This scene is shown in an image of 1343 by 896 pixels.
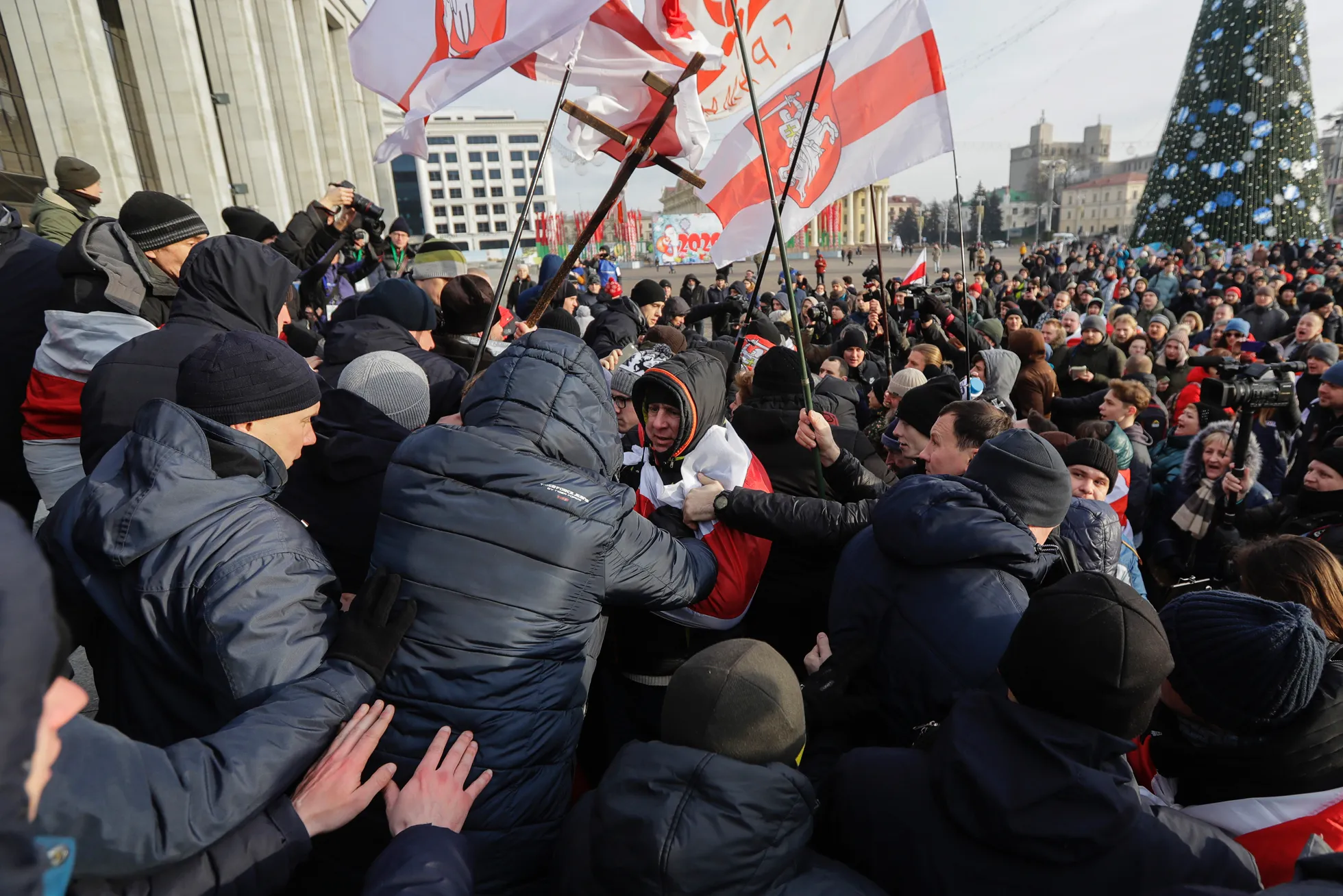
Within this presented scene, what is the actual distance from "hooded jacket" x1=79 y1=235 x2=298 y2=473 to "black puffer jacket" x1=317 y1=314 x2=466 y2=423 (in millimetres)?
460

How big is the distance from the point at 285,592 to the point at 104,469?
1.45 ft

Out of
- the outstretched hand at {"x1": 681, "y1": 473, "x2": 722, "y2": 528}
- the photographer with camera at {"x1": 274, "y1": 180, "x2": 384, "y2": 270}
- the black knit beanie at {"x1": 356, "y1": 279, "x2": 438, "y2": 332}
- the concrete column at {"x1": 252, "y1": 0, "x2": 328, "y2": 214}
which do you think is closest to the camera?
the outstretched hand at {"x1": 681, "y1": 473, "x2": 722, "y2": 528}

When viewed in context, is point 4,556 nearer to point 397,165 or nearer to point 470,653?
point 470,653

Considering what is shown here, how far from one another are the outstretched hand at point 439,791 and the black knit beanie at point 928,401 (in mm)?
2216

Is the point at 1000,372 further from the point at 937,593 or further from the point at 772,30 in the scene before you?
the point at 937,593

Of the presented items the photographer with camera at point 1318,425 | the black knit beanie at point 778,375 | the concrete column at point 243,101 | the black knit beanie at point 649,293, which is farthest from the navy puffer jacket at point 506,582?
the concrete column at point 243,101

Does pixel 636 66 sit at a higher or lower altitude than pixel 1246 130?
lower

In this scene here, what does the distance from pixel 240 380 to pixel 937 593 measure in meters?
Answer: 1.76

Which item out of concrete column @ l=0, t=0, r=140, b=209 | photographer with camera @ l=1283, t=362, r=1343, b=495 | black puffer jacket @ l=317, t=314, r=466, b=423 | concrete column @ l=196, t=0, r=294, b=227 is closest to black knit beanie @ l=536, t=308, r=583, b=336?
black puffer jacket @ l=317, t=314, r=466, b=423

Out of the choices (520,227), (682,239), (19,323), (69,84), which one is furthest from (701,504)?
(682,239)

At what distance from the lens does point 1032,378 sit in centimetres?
563

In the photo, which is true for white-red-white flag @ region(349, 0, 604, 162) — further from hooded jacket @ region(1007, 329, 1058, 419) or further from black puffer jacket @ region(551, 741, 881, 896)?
hooded jacket @ region(1007, 329, 1058, 419)

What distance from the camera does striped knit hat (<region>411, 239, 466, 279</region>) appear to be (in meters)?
4.76

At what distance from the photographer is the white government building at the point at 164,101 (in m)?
7.81
